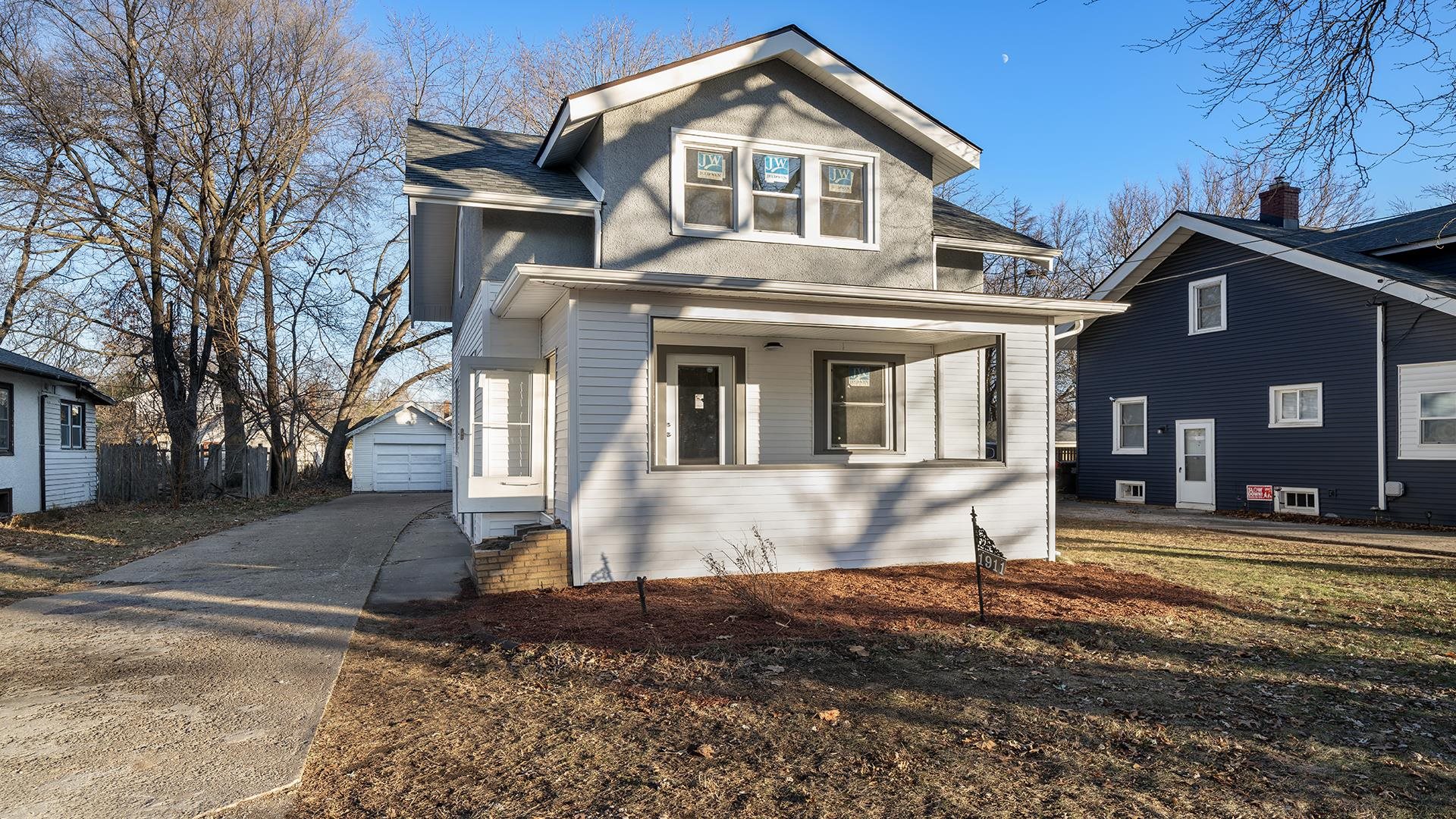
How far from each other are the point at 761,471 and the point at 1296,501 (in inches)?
510

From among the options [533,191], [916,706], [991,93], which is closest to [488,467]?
[533,191]

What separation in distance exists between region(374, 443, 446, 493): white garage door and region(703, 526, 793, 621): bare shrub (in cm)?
2421

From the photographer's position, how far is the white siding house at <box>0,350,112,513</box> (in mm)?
16688

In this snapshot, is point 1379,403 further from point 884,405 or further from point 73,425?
point 73,425

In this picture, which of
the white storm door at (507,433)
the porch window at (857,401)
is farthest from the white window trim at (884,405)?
the white storm door at (507,433)

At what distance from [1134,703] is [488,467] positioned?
7749 millimetres

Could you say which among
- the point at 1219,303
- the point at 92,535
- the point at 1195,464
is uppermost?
the point at 1219,303

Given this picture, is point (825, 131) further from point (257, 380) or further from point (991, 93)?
point (257, 380)

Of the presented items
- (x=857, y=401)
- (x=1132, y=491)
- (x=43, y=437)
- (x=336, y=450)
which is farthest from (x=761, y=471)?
(x=336, y=450)

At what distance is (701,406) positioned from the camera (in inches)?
425

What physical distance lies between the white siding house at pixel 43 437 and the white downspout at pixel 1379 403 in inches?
968

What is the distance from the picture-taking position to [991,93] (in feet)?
39.7

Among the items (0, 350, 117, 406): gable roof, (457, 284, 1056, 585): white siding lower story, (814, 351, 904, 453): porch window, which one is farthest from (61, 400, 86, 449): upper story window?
(814, 351, 904, 453): porch window

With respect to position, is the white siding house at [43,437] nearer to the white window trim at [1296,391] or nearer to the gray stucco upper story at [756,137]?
the gray stucco upper story at [756,137]
